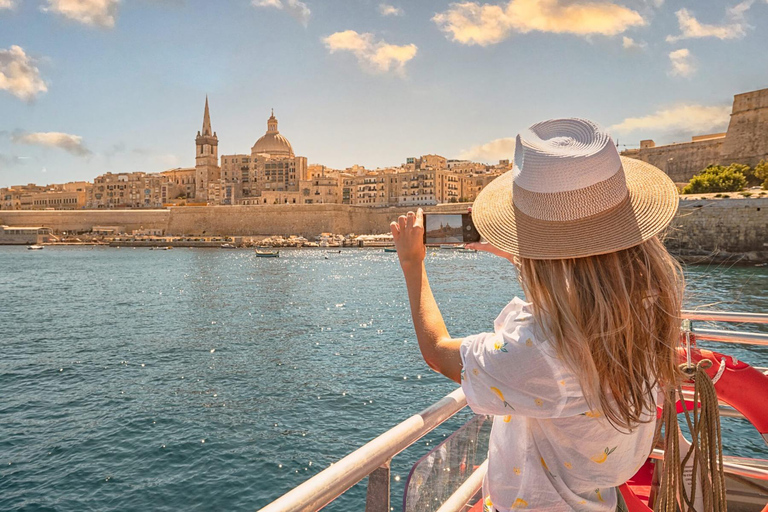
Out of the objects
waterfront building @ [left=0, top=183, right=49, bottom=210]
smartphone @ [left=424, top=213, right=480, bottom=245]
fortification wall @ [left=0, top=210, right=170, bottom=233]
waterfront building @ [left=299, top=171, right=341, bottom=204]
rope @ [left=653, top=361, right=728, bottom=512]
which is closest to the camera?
rope @ [left=653, top=361, right=728, bottom=512]

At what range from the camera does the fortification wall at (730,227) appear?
22250mm

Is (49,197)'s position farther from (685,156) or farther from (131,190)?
(685,156)

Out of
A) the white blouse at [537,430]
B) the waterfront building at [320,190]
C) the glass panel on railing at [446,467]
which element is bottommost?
the glass panel on railing at [446,467]

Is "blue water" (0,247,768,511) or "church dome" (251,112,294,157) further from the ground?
"church dome" (251,112,294,157)

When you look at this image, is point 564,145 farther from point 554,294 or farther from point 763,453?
point 763,453

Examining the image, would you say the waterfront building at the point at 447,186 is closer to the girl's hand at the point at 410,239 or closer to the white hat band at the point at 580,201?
the girl's hand at the point at 410,239

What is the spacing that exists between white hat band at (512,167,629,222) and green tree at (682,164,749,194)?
3247 cm

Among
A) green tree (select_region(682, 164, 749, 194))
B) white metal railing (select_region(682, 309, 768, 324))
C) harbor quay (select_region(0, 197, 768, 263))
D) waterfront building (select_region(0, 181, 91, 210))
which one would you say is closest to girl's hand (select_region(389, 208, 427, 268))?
white metal railing (select_region(682, 309, 768, 324))

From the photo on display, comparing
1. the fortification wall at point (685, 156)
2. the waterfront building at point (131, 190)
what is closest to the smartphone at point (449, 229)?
the fortification wall at point (685, 156)

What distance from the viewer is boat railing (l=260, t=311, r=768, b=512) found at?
0.98 m

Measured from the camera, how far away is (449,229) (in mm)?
1222

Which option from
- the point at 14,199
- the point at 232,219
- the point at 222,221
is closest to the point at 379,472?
the point at 232,219

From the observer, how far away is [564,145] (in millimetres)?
905

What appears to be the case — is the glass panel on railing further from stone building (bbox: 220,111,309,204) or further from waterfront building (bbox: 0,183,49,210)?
waterfront building (bbox: 0,183,49,210)
